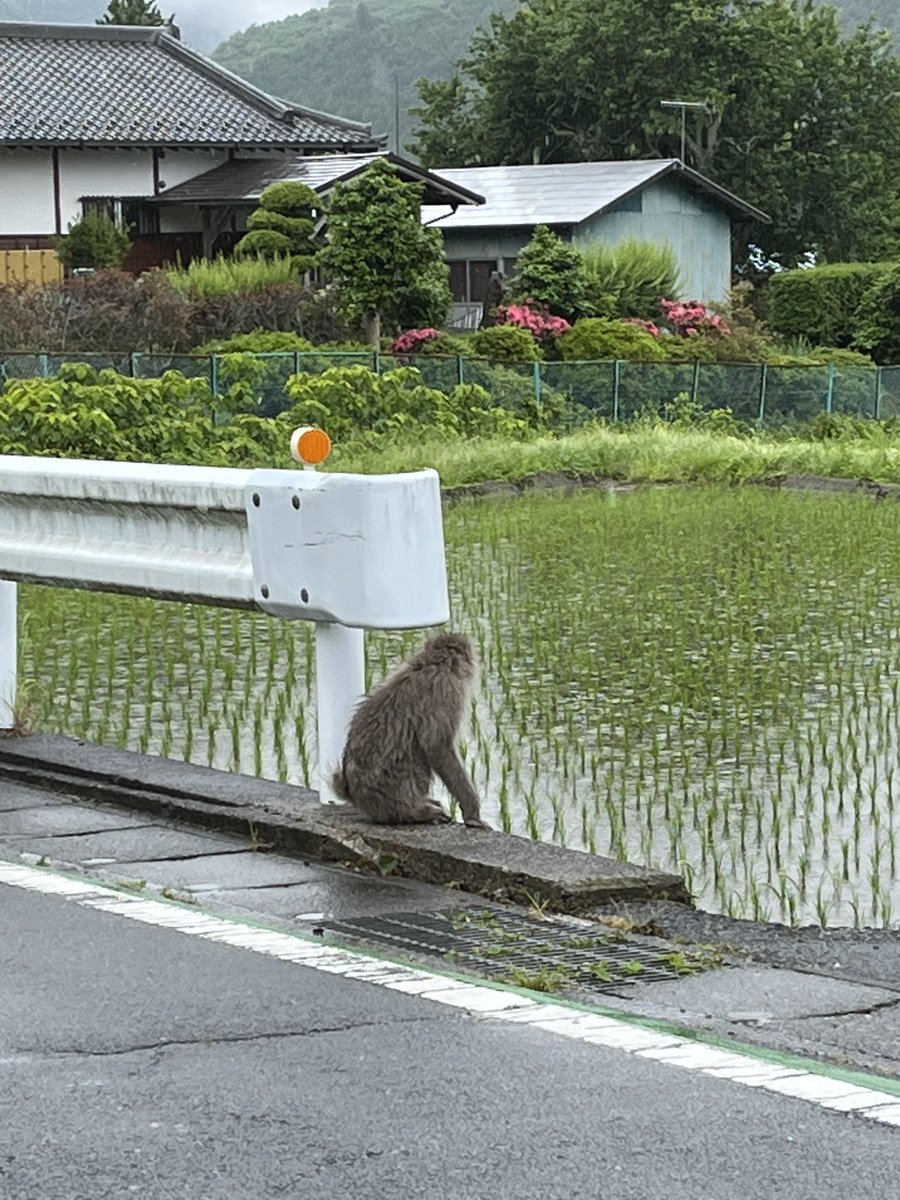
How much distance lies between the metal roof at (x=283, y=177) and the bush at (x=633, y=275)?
3.09 m

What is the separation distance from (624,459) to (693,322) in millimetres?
15665

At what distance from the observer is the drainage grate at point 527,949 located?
4.55 meters

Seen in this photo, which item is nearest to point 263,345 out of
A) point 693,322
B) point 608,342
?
point 608,342

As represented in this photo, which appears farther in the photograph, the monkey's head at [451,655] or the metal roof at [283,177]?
the metal roof at [283,177]

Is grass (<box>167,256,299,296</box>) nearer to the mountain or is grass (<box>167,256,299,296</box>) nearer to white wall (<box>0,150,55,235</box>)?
white wall (<box>0,150,55,235</box>)

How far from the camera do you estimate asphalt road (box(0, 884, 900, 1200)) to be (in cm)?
333

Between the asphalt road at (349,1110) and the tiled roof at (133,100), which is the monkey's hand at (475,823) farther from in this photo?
the tiled roof at (133,100)

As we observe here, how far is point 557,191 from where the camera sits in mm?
47125

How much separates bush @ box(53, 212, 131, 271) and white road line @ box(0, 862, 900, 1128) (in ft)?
104

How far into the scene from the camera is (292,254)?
3634cm

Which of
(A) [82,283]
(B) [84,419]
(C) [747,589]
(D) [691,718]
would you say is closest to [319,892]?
(D) [691,718]

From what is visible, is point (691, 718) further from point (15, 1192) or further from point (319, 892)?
point (15, 1192)

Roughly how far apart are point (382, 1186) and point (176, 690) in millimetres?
6099

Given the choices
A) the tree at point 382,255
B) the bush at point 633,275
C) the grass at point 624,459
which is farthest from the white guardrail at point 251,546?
the bush at point 633,275
